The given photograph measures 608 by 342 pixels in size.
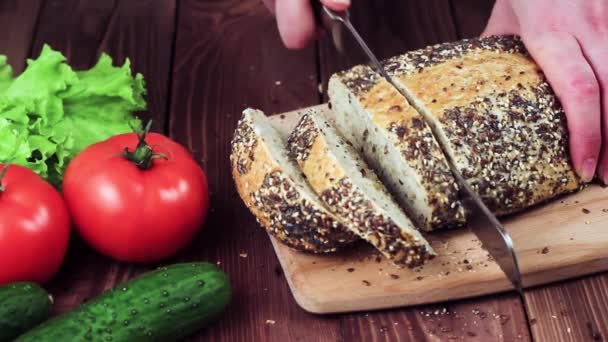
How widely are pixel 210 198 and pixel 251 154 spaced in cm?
37

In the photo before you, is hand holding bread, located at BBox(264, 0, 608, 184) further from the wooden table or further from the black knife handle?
the wooden table

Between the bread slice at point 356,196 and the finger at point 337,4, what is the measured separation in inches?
15.3

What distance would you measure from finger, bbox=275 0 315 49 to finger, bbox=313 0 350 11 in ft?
0.41

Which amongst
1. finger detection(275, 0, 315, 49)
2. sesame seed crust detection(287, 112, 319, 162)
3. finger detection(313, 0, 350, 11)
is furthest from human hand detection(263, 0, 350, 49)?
sesame seed crust detection(287, 112, 319, 162)

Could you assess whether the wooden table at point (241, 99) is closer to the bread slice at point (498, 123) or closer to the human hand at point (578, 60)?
the bread slice at point (498, 123)

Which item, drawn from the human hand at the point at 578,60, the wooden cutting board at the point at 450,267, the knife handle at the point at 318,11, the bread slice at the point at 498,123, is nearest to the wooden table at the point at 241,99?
the wooden cutting board at the point at 450,267

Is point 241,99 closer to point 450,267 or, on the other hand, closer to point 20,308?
point 450,267

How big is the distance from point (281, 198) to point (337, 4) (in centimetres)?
66

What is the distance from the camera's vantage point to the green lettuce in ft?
9.21

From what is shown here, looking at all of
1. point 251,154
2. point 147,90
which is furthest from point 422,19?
point 251,154

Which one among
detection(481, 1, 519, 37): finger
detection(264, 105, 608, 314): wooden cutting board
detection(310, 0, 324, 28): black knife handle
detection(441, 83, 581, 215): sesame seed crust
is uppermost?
detection(310, 0, 324, 28): black knife handle

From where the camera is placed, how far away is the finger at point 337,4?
9.33 ft

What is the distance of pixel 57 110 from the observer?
9.62ft

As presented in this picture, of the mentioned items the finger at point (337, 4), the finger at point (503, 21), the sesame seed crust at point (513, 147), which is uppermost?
the finger at point (337, 4)
